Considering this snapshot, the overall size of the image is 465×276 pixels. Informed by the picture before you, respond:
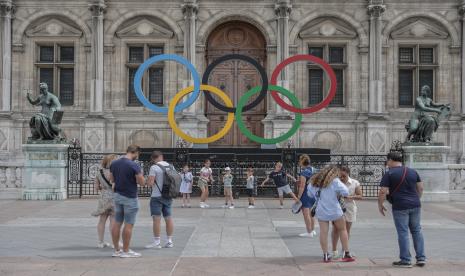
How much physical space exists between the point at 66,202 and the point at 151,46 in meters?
12.9

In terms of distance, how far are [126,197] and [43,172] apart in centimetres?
1208

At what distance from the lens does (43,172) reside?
21.8m

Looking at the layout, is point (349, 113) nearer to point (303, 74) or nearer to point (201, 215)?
point (303, 74)

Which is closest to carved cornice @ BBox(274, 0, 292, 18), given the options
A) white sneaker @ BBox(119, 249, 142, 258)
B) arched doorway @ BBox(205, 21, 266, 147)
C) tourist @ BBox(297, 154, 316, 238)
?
arched doorway @ BBox(205, 21, 266, 147)

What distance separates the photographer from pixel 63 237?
507 inches

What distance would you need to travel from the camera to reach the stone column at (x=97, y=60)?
1206 inches

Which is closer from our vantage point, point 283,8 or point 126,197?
point 126,197

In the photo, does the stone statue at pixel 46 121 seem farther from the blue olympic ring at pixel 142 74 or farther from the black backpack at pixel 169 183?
A: the black backpack at pixel 169 183

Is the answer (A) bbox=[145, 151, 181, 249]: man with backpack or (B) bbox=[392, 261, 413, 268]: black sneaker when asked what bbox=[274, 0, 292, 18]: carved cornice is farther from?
(B) bbox=[392, 261, 413, 268]: black sneaker

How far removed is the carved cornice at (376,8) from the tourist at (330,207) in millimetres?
22115

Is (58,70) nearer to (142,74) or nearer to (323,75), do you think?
(142,74)

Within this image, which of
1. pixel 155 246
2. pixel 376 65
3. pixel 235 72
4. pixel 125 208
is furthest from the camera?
pixel 235 72

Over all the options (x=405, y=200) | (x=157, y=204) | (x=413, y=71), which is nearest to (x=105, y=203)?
(x=157, y=204)

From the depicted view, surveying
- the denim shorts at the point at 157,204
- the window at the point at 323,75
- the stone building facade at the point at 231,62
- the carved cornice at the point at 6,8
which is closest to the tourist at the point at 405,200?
the denim shorts at the point at 157,204
